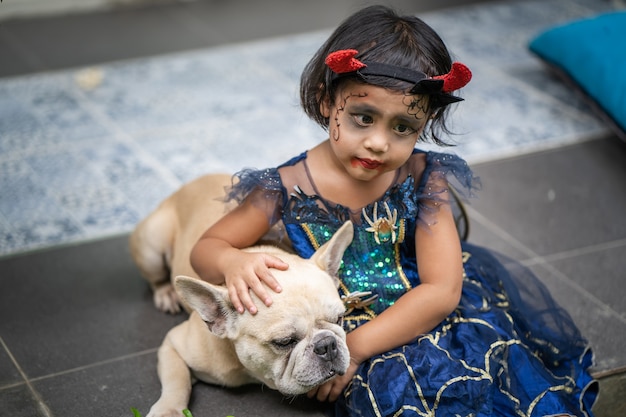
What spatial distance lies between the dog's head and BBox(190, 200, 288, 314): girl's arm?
0.03m

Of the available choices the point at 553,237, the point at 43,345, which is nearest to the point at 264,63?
the point at 553,237

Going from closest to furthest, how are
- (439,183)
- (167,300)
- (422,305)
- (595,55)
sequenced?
(422,305), (439,183), (167,300), (595,55)

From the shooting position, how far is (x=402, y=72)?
1.99m

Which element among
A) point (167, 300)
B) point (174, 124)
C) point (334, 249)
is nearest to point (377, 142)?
point (334, 249)

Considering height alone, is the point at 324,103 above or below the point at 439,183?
above

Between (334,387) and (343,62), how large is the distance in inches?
31.6

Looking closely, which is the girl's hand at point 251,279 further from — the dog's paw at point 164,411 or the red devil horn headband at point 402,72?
the red devil horn headband at point 402,72

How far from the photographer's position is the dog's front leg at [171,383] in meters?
2.14

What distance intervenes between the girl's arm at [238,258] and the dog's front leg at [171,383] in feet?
0.80

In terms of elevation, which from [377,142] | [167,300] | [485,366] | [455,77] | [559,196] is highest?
[455,77]

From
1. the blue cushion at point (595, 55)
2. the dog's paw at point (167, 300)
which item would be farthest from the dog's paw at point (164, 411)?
the blue cushion at point (595, 55)

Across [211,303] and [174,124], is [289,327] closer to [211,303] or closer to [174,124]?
[211,303]

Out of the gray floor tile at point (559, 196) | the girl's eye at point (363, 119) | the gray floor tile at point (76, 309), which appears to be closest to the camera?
the girl's eye at point (363, 119)

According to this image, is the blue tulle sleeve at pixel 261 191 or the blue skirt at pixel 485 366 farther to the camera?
Answer: the blue tulle sleeve at pixel 261 191
